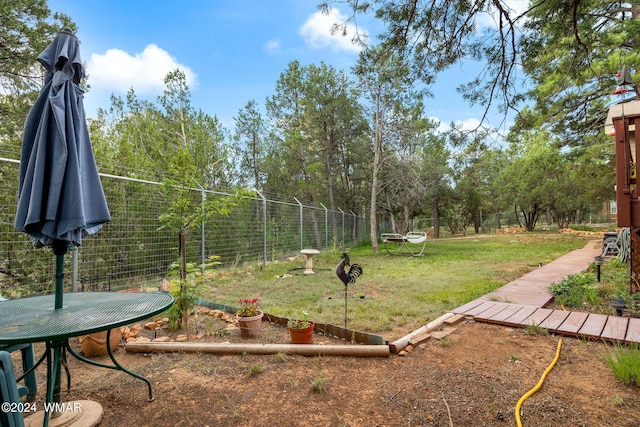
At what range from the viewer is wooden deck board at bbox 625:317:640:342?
241cm

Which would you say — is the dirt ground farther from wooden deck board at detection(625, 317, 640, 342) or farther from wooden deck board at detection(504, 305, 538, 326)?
wooden deck board at detection(504, 305, 538, 326)

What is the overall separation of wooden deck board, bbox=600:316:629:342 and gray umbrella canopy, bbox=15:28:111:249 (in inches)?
146

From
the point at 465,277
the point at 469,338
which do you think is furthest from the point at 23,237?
the point at 465,277

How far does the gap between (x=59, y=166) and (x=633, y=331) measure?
4.17 metres

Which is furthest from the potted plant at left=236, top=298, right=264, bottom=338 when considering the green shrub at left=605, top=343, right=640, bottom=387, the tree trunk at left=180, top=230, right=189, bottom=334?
the green shrub at left=605, top=343, right=640, bottom=387

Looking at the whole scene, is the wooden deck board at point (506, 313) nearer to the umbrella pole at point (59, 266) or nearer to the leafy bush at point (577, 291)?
the leafy bush at point (577, 291)

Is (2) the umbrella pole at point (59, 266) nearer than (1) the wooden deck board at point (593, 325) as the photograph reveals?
Yes

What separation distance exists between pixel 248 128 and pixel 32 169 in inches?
471

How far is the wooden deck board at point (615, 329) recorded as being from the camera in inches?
99.0

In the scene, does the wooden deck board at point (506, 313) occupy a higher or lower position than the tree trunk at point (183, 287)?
lower

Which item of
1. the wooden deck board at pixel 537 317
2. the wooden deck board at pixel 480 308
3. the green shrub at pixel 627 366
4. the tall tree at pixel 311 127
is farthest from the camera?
the tall tree at pixel 311 127

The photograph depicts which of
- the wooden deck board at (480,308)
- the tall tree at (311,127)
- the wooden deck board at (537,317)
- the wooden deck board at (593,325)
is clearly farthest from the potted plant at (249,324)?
the tall tree at (311,127)

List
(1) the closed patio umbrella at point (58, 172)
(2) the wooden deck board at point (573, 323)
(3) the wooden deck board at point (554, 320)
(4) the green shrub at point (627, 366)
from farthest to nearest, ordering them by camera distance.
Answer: (3) the wooden deck board at point (554, 320)
(2) the wooden deck board at point (573, 323)
(4) the green shrub at point (627, 366)
(1) the closed patio umbrella at point (58, 172)

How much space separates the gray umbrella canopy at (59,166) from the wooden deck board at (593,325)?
3.67 meters
